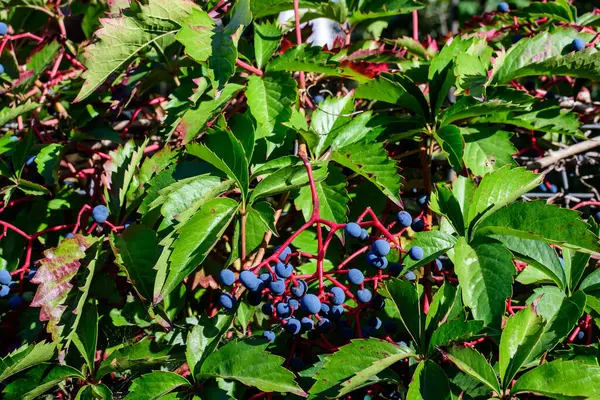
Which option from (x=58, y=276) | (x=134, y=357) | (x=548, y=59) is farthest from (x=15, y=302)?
(x=548, y=59)

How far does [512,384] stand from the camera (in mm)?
924

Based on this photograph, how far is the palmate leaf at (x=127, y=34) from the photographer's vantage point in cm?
103

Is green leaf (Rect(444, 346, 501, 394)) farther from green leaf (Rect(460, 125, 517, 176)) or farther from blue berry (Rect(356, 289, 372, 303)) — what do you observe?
green leaf (Rect(460, 125, 517, 176))

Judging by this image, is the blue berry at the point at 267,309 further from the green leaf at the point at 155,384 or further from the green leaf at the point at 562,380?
the green leaf at the point at 562,380

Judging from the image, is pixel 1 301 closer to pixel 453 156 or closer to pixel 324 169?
pixel 324 169

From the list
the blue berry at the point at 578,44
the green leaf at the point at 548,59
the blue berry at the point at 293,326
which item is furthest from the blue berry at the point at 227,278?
the blue berry at the point at 578,44

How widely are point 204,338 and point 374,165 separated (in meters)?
0.40

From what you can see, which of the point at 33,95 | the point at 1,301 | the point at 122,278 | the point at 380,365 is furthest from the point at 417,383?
the point at 33,95

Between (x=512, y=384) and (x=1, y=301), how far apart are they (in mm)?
956

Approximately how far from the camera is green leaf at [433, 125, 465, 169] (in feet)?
3.57

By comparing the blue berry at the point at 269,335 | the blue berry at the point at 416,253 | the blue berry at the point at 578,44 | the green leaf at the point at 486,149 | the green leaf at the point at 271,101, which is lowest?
the blue berry at the point at 269,335

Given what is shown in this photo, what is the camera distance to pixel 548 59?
3.78 feet

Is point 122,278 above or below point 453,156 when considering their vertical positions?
below

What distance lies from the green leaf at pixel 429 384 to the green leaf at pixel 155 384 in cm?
34
